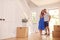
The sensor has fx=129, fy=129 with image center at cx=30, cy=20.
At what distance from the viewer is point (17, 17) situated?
4.75 metres

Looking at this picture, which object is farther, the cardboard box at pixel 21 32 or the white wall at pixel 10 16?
the cardboard box at pixel 21 32

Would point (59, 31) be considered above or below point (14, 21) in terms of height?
below

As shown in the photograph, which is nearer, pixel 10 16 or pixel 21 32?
pixel 10 16

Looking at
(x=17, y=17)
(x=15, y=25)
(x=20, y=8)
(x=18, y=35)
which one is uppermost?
(x=20, y=8)

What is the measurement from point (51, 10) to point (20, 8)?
436 centimetres

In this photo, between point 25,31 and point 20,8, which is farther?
point 20,8

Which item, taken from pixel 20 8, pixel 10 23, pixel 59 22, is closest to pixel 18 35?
pixel 10 23

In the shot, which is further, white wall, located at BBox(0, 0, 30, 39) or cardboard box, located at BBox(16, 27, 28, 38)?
cardboard box, located at BBox(16, 27, 28, 38)

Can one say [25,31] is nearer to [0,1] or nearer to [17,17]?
[17,17]

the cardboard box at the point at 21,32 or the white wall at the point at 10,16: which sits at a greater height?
the white wall at the point at 10,16

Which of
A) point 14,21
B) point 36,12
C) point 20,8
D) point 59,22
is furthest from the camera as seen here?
point 36,12

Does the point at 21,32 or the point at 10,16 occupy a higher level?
the point at 10,16

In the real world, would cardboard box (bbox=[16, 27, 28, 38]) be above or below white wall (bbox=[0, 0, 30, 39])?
below

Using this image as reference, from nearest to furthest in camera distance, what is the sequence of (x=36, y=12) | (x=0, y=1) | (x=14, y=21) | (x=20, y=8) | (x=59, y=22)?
(x=0, y=1) < (x=14, y=21) < (x=20, y=8) < (x=59, y=22) < (x=36, y=12)
